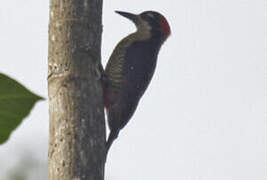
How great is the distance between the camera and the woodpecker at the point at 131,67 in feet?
17.1

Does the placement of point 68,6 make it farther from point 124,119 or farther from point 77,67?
point 124,119

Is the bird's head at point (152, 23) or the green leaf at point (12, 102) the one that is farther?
the bird's head at point (152, 23)

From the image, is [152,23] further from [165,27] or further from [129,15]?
[129,15]

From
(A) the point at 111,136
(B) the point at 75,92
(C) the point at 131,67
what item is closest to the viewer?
(B) the point at 75,92

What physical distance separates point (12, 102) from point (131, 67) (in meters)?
5.06

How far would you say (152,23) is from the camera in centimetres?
643

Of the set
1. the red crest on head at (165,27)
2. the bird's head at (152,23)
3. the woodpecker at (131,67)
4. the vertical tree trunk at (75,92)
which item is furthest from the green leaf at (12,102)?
the red crest on head at (165,27)

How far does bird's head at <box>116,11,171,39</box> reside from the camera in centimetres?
635

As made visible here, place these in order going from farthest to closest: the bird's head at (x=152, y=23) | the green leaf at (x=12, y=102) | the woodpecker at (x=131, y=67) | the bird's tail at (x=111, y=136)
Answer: the bird's head at (x=152, y=23) → the woodpecker at (x=131, y=67) → the bird's tail at (x=111, y=136) → the green leaf at (x=12, y=102)

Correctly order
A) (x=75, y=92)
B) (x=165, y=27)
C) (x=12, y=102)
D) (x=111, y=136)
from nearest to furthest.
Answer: (x=12, y=102) < (x=75, y=92) < (x=111, y=136) < (x=165, y=27)

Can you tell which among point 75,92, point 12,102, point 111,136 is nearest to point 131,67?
point 111,136

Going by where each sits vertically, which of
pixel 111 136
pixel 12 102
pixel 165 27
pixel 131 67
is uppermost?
pixel 12 102

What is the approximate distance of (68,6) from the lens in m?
3.41

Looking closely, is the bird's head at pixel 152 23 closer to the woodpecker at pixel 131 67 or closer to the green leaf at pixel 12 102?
the woodpecker at pixel 131 67
